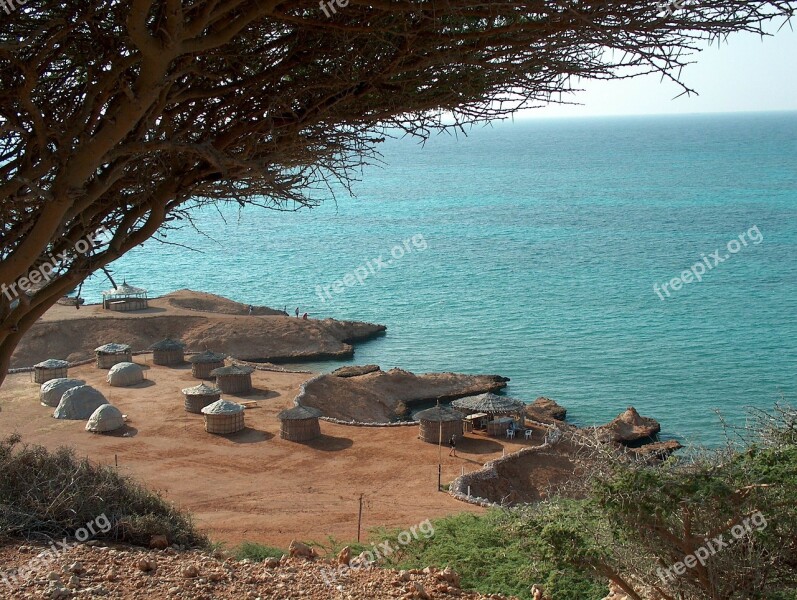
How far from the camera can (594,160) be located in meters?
146

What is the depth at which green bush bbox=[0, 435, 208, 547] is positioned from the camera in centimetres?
721

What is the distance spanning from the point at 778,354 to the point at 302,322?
22.6 meters

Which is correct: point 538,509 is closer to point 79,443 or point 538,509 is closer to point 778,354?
point 79,443

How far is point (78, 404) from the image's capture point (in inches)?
890

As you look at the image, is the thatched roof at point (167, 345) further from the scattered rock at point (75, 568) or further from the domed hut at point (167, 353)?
the scattered rock at point (75, 568)

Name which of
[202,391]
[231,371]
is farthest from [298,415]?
[231,371]

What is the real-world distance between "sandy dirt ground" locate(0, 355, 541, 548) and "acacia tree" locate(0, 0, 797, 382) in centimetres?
960

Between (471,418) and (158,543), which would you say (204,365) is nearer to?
(471,418)

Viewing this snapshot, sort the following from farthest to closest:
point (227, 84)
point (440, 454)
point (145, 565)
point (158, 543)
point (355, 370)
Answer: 1. point (355, 370)
2. point (440, 454)
3. point (158, 543)
4. point (145, 565)
5. point (227, 84)

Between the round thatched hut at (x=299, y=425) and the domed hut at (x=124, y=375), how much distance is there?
7.63 meters

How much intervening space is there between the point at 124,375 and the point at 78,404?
12.8ft

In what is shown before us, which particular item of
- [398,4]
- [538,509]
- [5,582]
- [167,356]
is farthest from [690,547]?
[167,356]

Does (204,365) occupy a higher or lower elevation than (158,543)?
lower

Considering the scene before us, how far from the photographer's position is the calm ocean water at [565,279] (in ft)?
109
